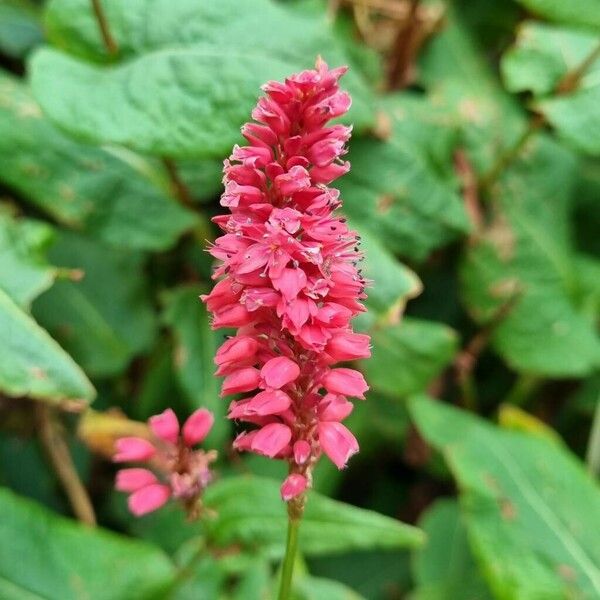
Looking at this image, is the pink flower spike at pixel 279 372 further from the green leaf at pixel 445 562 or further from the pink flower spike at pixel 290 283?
the green leaf at pixel 445 562

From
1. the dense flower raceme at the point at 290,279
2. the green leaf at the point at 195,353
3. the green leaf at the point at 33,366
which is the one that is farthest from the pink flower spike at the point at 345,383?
the green leaf at the point at 195,353

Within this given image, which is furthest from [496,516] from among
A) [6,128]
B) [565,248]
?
[6,128]

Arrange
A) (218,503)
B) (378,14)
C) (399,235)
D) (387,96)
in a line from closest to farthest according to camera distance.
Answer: (218,503) < (399,235) < (387,96) < (378,14)

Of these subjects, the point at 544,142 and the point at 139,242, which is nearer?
the point at 139,242

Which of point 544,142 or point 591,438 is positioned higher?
point 544,142

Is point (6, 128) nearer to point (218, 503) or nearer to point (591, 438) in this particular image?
point (218, 503)

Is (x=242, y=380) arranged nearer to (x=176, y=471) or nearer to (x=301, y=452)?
(x=301, y=452)

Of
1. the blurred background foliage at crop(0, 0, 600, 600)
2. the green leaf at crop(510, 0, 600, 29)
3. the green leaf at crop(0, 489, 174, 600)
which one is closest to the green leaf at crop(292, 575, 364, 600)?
the blurred background foliage at crop(0, 0, 600, 600)

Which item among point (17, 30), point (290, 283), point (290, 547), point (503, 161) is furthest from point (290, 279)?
point (17, 30)
